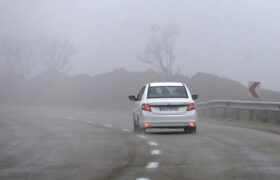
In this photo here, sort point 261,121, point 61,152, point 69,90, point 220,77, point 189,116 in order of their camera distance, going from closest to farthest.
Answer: point 61,152
point 189,116
point 261,121
point 220,77
point 69,90

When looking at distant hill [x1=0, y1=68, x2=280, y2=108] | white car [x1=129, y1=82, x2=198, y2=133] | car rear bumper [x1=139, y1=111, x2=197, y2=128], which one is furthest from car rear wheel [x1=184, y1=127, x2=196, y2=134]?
distant hill [x1=0, y1=68, x2=280, y2=108]

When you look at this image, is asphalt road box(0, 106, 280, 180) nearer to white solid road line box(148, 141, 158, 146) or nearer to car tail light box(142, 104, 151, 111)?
white solid road line box(148, 141, 158, 146)

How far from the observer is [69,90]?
7588cm

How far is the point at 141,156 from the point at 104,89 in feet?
192

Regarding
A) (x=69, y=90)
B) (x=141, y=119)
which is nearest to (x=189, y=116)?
(x=141, y=119)

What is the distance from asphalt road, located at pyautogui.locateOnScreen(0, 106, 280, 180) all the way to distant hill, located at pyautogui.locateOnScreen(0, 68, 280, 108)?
37613mm

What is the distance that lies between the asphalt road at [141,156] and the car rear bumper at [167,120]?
1.58ft

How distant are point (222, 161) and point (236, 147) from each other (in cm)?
275

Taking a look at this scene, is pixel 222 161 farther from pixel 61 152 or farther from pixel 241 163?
pixel 61 152

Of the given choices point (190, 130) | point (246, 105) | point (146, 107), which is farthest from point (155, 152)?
point (246, 105)

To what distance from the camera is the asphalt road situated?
29.2 feet

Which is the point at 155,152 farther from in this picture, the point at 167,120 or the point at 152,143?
the point at 167,120

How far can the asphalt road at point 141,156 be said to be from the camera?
8898 mm

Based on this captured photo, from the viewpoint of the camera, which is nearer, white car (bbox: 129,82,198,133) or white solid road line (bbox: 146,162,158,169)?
white solid road line (bbox: 146,162,158,169)
